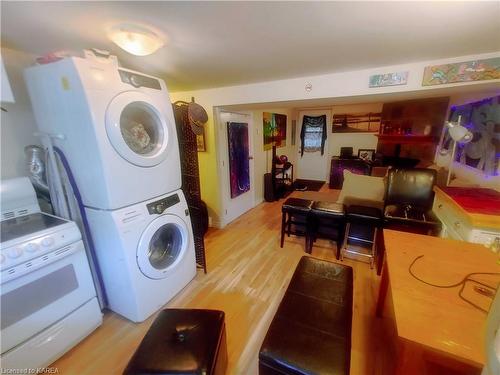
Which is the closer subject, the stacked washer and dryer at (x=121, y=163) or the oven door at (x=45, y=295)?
the oven door at (x=45, y=295)

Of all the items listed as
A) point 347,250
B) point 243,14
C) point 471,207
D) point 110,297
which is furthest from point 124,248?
point 471,207

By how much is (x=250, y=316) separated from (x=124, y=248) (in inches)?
43.8

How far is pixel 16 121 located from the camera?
1.55 meters

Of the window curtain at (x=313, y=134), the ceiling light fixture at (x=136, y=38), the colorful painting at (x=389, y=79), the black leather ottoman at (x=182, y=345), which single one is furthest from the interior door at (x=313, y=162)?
the black leather ottoman at (x=182, y=345)

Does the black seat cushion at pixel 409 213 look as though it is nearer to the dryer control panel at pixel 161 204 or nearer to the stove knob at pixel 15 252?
the dryer control panel at pixel 161 204

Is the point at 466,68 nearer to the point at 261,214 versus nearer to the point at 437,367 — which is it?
the point at 437,367

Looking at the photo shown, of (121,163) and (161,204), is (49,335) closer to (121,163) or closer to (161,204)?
(161,204)

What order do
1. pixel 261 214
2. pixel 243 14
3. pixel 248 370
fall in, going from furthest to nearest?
1. pixel 261 214
2. pixel 248 370
3. pixel 243 14

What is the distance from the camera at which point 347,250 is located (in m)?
2.50

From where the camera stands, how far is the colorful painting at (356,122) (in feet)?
16.2

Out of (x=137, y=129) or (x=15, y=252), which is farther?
(x=137, y=129)

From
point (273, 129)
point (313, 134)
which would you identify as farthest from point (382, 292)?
point (313, 134)

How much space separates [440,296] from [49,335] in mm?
2135

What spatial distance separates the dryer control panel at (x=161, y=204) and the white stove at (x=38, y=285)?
0.46 metres
